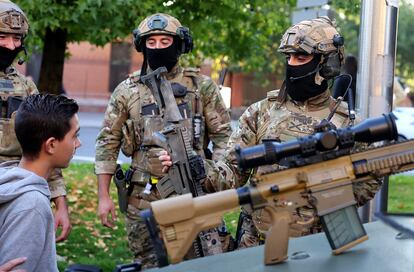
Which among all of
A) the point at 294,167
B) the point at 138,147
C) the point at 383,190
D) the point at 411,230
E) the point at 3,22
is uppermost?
the point at 3,22

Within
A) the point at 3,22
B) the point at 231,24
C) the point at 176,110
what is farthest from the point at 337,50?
the point at 231,24

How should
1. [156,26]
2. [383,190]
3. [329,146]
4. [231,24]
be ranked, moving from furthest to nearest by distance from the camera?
1. [231,24]
2. [383,190]
3. [156,26]
4. [329,146]

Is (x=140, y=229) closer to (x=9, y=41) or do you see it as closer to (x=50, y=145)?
(x=9, y=41)

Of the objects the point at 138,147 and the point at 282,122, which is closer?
the point at 282,122

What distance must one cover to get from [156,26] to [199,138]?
0.76 metres

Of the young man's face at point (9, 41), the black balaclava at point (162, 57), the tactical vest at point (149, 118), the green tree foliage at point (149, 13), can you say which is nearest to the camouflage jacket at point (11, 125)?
the young man's face at point (9, 41)

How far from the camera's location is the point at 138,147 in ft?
16.5

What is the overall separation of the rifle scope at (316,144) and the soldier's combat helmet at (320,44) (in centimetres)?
147

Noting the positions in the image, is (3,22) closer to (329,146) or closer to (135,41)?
(135,41)

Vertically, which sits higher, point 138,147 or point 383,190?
point 138,147

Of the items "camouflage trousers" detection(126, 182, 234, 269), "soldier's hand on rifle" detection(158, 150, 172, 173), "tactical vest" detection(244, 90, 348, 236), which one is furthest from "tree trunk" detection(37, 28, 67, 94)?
"tactical vest" detection(244, 90, 348, 236)

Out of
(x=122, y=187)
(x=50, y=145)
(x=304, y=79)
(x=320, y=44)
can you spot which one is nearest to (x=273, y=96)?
(x=304, y=79)

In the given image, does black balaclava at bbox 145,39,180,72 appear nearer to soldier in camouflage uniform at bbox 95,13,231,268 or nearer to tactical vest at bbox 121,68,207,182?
soldier in camouflage uniform at bbox 95,13,231,268

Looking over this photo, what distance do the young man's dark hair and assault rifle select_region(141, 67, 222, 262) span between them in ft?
5.17
